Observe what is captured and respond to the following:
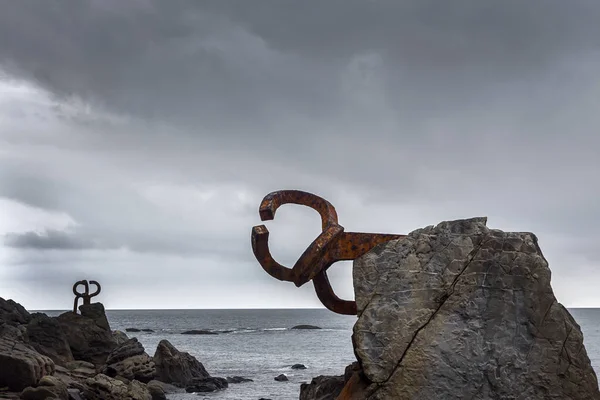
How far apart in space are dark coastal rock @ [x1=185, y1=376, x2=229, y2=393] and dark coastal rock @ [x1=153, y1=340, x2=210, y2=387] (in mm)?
304

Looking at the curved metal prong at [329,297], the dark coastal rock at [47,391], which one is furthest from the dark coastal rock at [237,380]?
the curved metal prong at [329,297]

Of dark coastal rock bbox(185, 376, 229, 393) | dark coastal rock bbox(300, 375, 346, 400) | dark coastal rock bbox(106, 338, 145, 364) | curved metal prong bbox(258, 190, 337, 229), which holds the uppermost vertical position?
curved metal prong bbox(258, 190, 337, 229)

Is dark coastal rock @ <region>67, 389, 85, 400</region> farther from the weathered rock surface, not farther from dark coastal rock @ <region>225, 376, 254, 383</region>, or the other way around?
dark coastal rock @ <region>225, 376, 254, 383</region>

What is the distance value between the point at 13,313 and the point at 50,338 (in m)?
7.85

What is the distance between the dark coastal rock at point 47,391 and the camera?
46.6 feet

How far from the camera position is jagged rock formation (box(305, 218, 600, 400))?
444 centimetres

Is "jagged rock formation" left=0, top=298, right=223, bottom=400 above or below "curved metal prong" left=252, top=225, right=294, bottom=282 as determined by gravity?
below

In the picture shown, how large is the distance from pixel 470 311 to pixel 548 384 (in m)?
0.68

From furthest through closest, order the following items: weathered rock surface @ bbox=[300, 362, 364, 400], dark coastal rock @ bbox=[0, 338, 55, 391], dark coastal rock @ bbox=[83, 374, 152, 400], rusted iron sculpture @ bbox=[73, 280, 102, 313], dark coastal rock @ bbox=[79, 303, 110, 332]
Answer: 1. dark coastal rock @ bbox=[79, 303, 110, 332]
2. rusted iron sculpture @ bbox=[73, 280, 102, 313]
3. dark coastal rock @ bbox=[83, 374, 152, 400]
4. dark coastal rock @ bbox=[0, 338, 55, 391]
5. weathered rock surface @ bbox=[300, 362, 364, 400]

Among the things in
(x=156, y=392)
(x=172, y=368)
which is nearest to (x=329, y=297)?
(x=156, y=392)

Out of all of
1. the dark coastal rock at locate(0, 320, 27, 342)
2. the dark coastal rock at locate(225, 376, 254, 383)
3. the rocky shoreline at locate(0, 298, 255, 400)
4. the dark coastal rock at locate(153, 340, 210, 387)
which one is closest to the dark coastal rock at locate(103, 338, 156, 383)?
the rocky shoreline at locate(0, 298, 255, 400)

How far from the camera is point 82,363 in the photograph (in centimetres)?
2206

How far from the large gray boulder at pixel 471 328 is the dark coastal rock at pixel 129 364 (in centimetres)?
1848

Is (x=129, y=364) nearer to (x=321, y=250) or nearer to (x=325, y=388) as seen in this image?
(x=325, y=388)
